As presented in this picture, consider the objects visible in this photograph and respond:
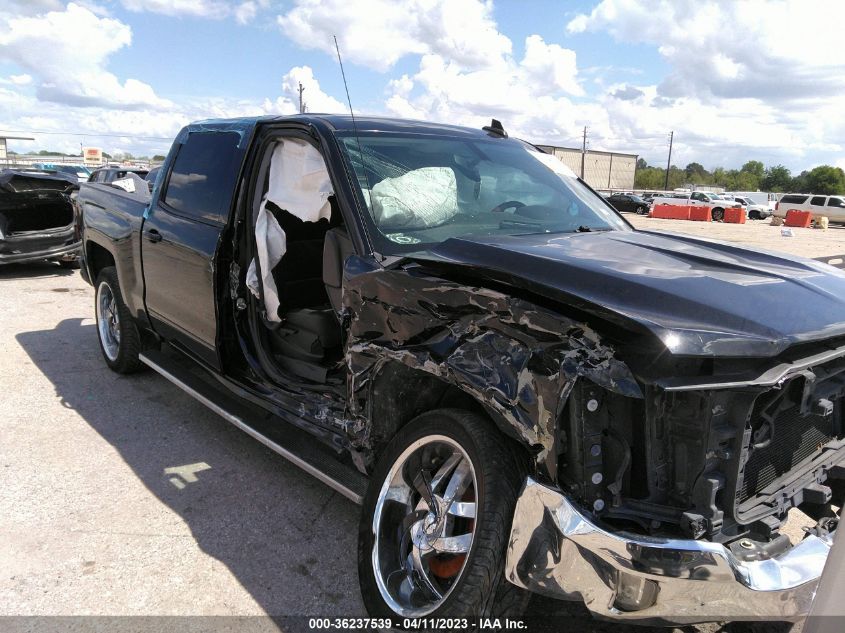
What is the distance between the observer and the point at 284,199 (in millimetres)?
3840

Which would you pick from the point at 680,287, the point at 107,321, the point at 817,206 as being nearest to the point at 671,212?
the point at 817,206

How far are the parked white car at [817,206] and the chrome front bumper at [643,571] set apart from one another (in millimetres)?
40660

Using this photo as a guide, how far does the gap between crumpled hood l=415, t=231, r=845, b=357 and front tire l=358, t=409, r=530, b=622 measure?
572mm

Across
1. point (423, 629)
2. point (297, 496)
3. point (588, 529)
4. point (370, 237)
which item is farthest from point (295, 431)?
point (588, 529)

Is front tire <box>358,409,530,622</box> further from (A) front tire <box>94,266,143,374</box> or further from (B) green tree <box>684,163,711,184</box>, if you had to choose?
(B) green tree <box>684,163,711,184</box>

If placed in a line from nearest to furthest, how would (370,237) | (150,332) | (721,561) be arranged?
(721,561) → (370,237) → (150,332)

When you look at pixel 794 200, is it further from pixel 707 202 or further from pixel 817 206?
pixel 707 202

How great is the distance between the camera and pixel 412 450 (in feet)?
8.32

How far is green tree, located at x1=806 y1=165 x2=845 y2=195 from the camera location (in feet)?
287

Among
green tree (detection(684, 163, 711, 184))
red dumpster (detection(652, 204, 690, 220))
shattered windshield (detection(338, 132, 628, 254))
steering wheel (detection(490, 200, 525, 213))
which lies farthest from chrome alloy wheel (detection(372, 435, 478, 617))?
green tree (detection(684, 163, 711, 184))

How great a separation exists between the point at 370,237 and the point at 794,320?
5.50 feet

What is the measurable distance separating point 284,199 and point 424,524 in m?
2.15

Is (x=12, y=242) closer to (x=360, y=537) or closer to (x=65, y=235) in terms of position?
(x=65, y=235)

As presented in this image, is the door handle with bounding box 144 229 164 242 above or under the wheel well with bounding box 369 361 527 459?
above
